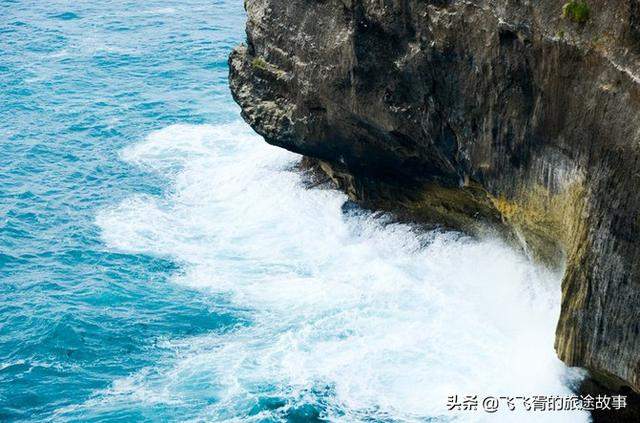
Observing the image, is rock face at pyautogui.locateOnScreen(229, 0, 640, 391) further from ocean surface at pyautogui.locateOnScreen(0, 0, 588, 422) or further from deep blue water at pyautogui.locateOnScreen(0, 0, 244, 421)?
deep blue water at pyautogui.locateOnScreen(0, 0, 244, 421)

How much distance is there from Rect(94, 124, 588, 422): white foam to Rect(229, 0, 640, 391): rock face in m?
2.01

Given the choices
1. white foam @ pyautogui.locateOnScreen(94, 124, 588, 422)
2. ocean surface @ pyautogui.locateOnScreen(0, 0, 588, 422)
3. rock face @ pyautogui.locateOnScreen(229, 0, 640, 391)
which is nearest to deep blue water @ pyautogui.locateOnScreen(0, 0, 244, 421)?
ocean surface @ pyautogui.locateOnScreen(0, 0, 588, 422)

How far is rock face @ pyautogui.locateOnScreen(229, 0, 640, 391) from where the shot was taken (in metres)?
23.2

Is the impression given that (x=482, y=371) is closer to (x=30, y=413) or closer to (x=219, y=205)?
(x=30, y=413)

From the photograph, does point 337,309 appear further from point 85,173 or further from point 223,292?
point 85,173

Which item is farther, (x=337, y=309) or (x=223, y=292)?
(x=223, y=292)

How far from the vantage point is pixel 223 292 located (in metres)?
34.6

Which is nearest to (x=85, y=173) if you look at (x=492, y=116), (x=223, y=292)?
(x=223, y=292)

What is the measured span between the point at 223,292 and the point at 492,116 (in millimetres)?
12907

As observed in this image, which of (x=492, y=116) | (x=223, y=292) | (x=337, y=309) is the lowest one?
(x=223, y=292)

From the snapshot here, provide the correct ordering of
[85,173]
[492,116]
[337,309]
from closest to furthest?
[492,116] → [337,309] → [85,173]

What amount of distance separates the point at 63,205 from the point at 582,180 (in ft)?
86.0

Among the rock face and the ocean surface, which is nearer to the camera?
the rock face

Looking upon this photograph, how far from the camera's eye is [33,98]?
54156mm
